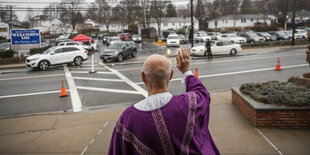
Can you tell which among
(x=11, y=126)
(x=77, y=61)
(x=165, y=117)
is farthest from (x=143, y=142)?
(x=77, y=61)

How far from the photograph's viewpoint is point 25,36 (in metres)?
23.3

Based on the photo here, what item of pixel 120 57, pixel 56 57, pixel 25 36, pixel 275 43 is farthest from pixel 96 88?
pixel 275 43

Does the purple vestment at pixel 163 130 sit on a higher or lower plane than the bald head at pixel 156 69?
lower

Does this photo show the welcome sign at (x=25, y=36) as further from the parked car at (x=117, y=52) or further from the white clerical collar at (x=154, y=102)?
the white clerical collar at (x=154, y=102)

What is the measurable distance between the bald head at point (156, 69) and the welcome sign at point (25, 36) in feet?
81.0

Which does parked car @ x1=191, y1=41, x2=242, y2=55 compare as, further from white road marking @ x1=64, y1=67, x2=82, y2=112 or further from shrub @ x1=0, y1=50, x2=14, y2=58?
shrub @ x1=0, y1=50, x2=14, y2=58

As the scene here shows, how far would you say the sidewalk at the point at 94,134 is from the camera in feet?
14.9

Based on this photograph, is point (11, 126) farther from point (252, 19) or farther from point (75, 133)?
point (252, 19)

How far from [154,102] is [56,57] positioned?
1831 centimetres

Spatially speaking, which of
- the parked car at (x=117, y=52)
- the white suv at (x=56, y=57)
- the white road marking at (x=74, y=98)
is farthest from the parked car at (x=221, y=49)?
the white road marking at (x=74, y=98)

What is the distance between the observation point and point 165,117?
1.91 meters

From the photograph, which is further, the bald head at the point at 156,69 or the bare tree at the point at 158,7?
the bare tree at the point at 158,7

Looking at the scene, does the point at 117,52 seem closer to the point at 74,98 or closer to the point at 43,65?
the point at 43,65

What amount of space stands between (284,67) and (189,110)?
1492 cm
